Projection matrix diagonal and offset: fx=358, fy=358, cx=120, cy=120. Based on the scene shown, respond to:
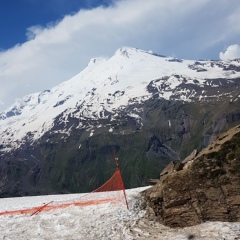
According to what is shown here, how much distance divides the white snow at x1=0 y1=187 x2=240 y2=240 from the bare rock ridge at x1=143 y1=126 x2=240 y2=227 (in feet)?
2.19

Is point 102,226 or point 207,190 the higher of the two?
point 207,190

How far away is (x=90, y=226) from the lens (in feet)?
73.0

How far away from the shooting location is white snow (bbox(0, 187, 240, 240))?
19.3m

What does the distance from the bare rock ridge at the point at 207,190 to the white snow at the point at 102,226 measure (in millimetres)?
668

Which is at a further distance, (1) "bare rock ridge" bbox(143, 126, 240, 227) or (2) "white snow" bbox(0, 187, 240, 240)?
(1) "bare rock ridge" bbox(143, 126, 240, 227)

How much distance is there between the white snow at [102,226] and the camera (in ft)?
63.3

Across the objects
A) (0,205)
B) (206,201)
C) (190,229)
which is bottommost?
(190,229)

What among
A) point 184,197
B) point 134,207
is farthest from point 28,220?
point 184,197

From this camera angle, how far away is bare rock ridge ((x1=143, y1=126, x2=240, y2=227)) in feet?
66.9

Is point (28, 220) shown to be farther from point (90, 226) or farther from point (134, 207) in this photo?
point (134, 207)

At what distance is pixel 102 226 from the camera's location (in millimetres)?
21922

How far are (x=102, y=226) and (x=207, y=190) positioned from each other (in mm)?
6720

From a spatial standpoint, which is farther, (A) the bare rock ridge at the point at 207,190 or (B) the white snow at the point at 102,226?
(A) the bare rock ridge at the point at 207,190

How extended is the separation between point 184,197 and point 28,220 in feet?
37.3
